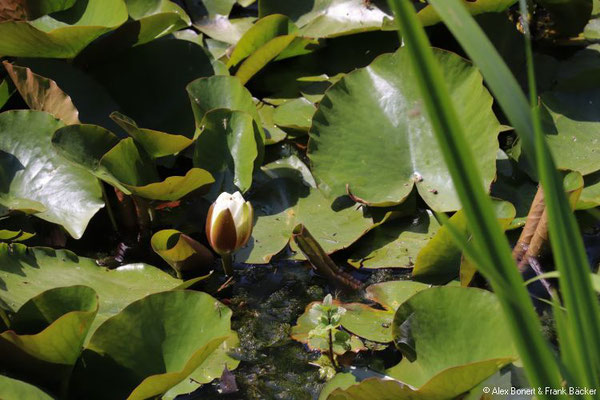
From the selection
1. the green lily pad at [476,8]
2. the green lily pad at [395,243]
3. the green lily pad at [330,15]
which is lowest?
the green lily pad at [395,243]

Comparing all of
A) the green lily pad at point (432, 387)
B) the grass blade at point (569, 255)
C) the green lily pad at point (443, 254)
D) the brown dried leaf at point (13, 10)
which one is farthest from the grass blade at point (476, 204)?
the brown dried leaf at point (13, 10)

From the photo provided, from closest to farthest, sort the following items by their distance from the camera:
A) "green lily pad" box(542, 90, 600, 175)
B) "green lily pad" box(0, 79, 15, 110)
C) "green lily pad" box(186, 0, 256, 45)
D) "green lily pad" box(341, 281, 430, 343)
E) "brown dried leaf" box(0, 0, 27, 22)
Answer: "green lily pad" box(341, 281, 430, 343)
"green lily pad" box(542, 90, 600, 175)
"green lily pad" box(0, 79, 15, 110)
"brown dried leaf" box(0, 0, 27, 22)
"green lily pad" box(186, 0, 256, 45)

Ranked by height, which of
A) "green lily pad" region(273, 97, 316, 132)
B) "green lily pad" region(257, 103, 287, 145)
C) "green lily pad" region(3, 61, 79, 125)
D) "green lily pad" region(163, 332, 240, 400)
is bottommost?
"green lily pad" region(163, 332, 240, 400)

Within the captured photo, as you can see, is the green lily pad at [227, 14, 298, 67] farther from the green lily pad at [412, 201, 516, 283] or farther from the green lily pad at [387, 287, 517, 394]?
the green lily pad at [387, 287, 517, 394]

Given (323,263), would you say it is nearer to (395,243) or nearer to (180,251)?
(395,243)

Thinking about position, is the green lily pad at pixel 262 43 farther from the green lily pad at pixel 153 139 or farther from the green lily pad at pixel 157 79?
the green lily pad at pixel 153 139

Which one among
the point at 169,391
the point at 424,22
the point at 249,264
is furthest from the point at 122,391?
Result: the point at 424,22

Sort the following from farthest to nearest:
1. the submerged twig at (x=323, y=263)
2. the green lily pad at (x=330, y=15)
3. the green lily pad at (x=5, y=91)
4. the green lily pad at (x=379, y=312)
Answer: the green lily pad at (x=330, y=15) → the green lily pad at (x=5, y=91) → the submerged twig at (x=323, y=263) → the green lily pad at (x=379, y=312)

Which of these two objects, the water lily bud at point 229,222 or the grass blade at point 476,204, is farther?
the water lily bud at point 229,222

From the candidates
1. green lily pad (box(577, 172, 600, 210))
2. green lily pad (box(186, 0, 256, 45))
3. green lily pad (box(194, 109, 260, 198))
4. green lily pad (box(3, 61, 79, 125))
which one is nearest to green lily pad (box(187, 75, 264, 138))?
green lily pad (box(194, 109, 260, 198))
